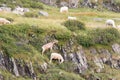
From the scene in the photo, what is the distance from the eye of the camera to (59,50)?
121 feet

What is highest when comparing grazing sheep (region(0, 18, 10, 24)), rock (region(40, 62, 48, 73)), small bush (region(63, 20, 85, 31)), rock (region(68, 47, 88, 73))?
grazing sheep (region(0, 18, 10, 24))

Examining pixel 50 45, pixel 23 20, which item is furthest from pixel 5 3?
pixel 50 45

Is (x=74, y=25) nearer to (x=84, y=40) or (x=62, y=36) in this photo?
(x=84, y=40)

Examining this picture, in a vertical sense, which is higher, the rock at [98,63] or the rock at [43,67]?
the rock at [43,67]

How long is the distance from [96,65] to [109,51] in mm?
2235

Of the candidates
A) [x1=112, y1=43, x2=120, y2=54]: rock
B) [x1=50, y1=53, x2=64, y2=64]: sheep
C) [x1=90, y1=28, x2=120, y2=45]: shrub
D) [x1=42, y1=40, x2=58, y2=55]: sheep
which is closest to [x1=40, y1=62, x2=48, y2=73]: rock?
[x1=50, y1=53, x2=64, y2=64]: sheep

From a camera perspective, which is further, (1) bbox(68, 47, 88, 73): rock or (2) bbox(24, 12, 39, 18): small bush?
(2) bbox(24, 12, 39, 18): small bush

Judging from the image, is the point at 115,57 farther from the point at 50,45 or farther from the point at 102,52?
the point at 50,45

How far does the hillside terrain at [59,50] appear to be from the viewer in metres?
32.7

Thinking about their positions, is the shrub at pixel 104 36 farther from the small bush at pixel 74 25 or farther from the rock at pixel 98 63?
the rock at pixel 98 63

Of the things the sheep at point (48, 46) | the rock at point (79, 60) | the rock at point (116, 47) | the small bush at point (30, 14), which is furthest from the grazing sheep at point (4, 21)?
the rock at point (116, 47)

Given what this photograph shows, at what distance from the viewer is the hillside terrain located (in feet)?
107

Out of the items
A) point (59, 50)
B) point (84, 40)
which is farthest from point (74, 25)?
point (59, 50)

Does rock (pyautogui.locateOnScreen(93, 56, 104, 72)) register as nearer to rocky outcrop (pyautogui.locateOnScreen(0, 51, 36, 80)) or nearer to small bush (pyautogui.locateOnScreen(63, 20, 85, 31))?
small bush (pyautogui.locateOnScreen(63, 20, 85, 31))
